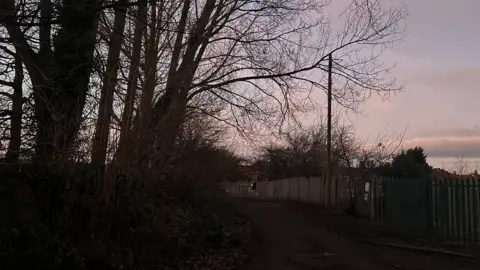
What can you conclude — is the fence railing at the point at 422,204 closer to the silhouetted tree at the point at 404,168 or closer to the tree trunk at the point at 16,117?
the silhouetted tree at the point at 404,168

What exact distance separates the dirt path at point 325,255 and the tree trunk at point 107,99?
13.8ft

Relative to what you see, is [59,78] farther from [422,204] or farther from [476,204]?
[422,204]

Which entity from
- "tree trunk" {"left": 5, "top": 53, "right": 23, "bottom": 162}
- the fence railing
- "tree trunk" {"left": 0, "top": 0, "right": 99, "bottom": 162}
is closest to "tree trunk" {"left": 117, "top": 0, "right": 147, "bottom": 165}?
"tree trunk" {"left": 0, "top": 0, "right": 99, "bottom": 162}

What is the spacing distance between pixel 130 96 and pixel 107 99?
705mm

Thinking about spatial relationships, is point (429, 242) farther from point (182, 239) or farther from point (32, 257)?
point (32, 257)

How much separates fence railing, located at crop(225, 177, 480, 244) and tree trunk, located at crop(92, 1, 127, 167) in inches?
405

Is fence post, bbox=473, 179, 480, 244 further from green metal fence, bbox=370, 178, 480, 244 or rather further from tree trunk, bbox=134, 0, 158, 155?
tree trunk, bbox=134, 0, 158, 155

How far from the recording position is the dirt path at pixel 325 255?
13.1 metres

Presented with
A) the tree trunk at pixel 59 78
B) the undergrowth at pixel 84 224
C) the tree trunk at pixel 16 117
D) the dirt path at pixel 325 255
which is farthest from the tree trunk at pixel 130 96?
the dirt path at pixel 325 255

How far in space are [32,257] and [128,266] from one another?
210cm

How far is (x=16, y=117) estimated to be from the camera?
11688mm

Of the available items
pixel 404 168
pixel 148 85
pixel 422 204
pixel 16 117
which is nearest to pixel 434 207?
pixel 422 204

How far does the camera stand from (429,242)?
57.1ft

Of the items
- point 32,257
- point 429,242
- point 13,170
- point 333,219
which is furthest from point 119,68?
point 333,219
